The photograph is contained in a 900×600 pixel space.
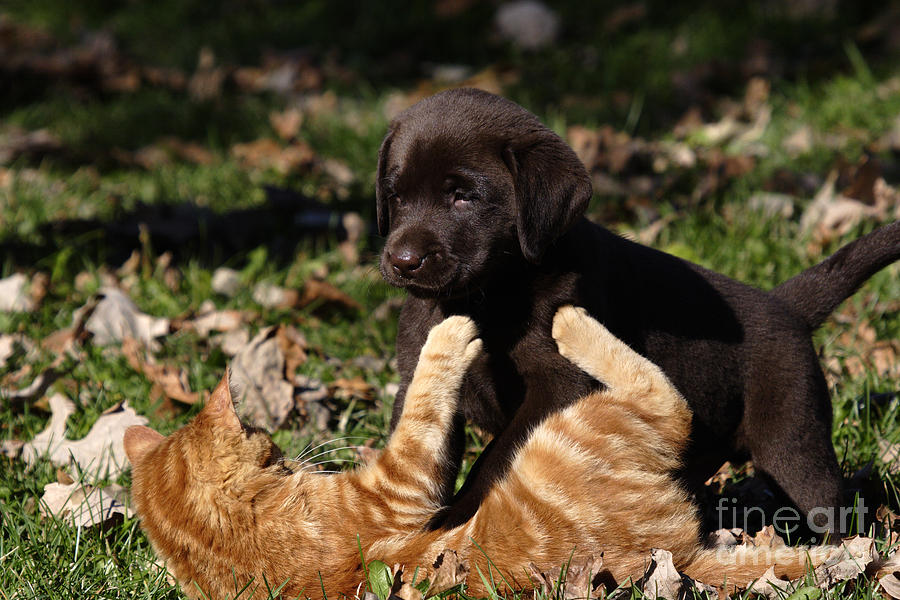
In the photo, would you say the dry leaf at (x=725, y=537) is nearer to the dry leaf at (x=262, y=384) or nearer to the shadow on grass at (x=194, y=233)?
the dry leaf at (x=262, y=384)

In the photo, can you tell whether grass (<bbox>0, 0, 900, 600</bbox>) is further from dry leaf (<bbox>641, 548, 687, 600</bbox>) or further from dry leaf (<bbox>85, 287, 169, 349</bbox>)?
dry leaf (<bbox>641, 548, 687, 600</bbox>)

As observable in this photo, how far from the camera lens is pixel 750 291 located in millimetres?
3336

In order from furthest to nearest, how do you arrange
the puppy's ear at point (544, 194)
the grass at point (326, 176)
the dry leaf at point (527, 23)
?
the dry leaf at point (527, 23), the grass at point (326, 176), the puppy's ear at point (544, 194)

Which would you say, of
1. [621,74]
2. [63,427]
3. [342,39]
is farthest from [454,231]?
[342,39]

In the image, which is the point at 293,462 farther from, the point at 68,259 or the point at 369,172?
the point at 369,172

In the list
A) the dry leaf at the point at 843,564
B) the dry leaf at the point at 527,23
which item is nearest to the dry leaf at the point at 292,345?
the dry leaf at the point at 843,564

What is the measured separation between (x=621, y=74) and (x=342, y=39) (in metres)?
3.13

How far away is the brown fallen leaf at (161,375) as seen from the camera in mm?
3818

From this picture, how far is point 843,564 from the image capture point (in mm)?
2561

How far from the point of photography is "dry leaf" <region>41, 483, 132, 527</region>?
298cm

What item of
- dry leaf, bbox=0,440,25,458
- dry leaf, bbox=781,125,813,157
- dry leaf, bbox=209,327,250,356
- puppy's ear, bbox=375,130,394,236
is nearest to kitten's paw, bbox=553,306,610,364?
puppy's ear, bbox=375,130,394,236

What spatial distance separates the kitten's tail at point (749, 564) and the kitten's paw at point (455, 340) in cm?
88

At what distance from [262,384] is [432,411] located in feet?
4.02

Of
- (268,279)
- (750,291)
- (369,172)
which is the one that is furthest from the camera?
(369,172)
